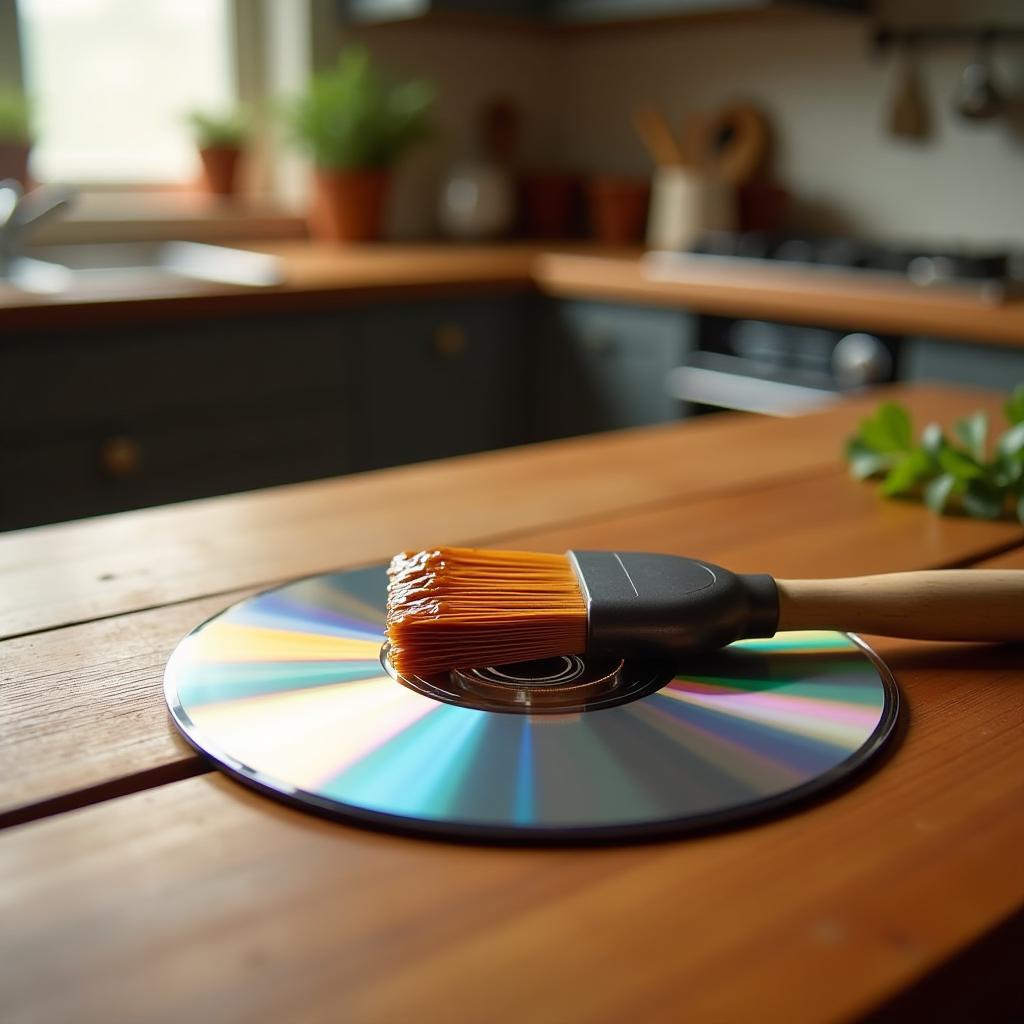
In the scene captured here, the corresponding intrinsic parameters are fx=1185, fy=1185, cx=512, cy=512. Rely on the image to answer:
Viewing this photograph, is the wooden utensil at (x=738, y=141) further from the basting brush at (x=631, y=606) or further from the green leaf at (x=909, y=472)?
the basting brush at (x=631, y=606)

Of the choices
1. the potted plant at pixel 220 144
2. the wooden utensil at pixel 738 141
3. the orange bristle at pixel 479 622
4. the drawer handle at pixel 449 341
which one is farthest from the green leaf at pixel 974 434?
the potted plant at pixel 220 144

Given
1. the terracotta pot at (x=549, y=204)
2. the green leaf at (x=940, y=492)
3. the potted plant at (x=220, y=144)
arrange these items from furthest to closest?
the terracotta pot at (x=549, y=204), the potted plant at (x=220, y=144), the green leaf at (x=940, y=492)

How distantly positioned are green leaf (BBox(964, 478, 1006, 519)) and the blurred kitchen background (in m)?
1.00

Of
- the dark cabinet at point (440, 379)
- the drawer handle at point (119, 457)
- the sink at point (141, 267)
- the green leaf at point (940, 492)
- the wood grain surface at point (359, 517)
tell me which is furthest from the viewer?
the dark cabinet at point (440, 379)

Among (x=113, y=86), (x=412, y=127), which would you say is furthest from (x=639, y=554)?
(x=113, y=86)

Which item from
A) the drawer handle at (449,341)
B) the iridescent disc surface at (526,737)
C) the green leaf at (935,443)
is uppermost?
the green leaf at (935,443)

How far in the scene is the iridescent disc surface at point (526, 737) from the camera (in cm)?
42

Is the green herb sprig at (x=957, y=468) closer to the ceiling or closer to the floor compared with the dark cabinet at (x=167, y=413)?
closer to the ceiling

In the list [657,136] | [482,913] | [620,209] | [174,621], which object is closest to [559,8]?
[657,136]

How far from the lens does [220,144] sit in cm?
278

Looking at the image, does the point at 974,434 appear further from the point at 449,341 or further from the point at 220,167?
the point at 220,167

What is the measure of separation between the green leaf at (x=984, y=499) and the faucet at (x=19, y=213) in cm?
190

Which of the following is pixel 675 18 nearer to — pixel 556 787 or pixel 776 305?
pixel 776 305

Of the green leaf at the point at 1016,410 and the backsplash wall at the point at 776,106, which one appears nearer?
the green leaf at the point at 1016,410
